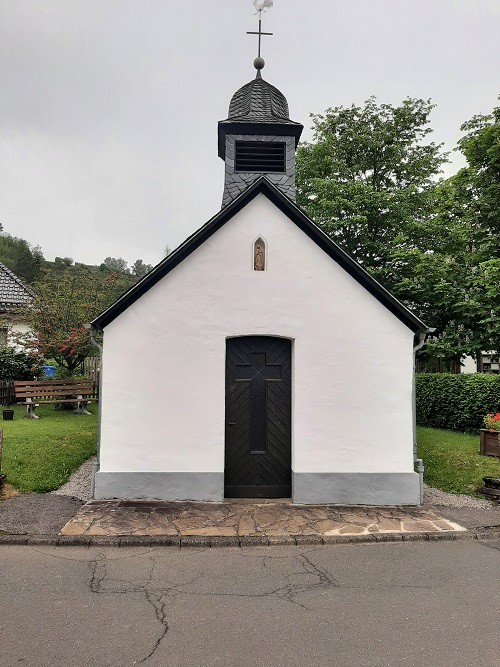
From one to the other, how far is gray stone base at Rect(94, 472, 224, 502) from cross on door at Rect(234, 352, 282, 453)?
0.82 meters

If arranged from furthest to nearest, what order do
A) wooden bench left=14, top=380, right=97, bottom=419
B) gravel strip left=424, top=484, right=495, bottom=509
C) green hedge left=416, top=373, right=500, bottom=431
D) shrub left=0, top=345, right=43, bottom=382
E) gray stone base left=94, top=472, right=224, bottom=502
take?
shrub left=0, top=345, right=43, bottom=382, wooden bench left=14, top=380, right=97, bottom=419, green hedge left=416, top=373, right=500, bottom=431, gravel strip left=424, top=484, right=495, bottom=509, gray stone base left=94, top=472, right=224, bottom=502

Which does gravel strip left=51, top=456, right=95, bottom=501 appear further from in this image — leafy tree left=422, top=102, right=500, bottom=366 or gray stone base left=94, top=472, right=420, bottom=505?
leafy tree left=422, top=102, right=500, bottom=366

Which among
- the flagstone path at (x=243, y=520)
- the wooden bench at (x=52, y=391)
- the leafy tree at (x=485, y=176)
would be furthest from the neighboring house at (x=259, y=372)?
the leafy tree at (x=485, y=176)

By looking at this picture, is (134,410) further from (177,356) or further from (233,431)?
(233,431)

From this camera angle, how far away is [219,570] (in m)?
4.93

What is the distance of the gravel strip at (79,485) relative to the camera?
7432mm

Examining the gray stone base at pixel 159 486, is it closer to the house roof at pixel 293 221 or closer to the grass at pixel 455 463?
the house roof at pixel 293 221

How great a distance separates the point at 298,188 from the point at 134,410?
1515cm

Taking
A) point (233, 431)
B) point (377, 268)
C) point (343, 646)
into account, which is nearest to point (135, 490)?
point (233, 431)

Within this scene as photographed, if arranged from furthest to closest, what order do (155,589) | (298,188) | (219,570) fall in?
(298,188) < (219,570) < (155,589)

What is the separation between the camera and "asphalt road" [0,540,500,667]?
3.46 meters

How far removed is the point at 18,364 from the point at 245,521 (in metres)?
13.9

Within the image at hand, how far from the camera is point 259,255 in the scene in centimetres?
741

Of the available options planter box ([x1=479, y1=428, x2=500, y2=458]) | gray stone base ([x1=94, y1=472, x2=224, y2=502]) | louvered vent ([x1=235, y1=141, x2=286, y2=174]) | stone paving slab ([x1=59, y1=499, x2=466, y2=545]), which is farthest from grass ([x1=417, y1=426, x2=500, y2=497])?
louvered vent ([x1=235, y1=141, x2=286, y2=174])
